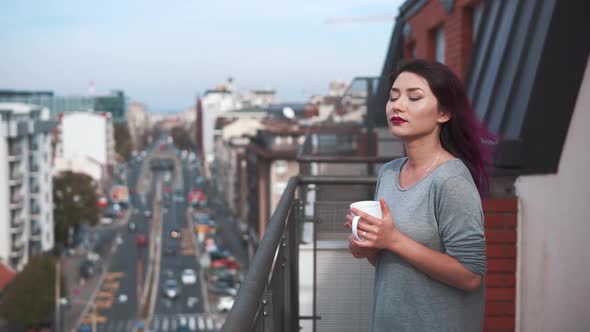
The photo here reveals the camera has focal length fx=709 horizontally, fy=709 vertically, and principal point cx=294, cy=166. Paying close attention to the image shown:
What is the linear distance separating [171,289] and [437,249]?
146 ft

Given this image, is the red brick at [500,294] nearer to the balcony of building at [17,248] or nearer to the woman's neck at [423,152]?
the woman's neck at [423,152]

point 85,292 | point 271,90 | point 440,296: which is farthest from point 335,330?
point 271,90

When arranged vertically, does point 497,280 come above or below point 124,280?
above

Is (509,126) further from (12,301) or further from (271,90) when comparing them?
(271,90)

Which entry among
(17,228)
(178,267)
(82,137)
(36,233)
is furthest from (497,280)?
(82,137)

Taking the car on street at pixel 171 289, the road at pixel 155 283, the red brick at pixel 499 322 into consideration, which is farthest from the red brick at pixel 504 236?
the car on street at pixel 171 289

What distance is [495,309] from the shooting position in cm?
420

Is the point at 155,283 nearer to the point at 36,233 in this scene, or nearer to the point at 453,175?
the point at 36,233

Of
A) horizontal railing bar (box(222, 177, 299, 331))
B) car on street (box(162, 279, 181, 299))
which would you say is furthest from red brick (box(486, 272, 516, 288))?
car on street (box(162, 279, 181, 299))

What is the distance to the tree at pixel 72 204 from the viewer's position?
60500 mm

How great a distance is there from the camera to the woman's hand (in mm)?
2051

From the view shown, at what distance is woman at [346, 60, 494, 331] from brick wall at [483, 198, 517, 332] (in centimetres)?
193

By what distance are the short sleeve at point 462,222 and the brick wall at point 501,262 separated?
219 cm

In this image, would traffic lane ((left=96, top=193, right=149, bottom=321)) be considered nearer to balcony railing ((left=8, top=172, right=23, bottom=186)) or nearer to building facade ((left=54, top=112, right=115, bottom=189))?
balcony railing ((left=8, top=172, right=23, bottom=186))
